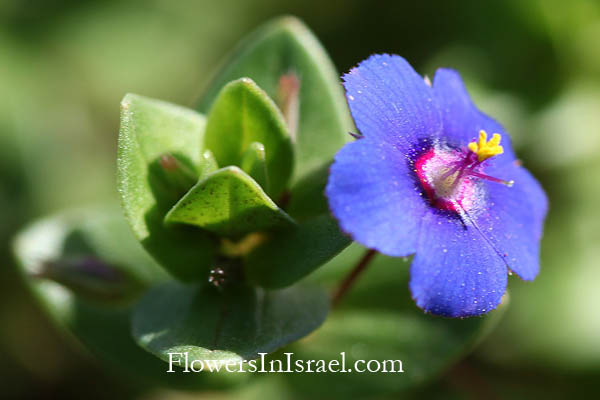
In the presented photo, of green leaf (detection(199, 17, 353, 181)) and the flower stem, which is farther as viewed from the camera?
green leaf (detection(199, 17, 353, 181))

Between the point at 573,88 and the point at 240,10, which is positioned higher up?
the point at 240,10

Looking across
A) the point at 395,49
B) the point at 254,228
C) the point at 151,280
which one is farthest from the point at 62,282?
the point at 395,49

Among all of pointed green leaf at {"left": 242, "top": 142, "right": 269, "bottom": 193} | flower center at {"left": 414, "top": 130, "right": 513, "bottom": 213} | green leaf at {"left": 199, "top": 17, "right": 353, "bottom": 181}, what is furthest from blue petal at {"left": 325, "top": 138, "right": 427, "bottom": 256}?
green leaf at {"left": 199, "top": 17, "right": 353, "bottom": 181}

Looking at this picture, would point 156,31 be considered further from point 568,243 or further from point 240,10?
point 568,243

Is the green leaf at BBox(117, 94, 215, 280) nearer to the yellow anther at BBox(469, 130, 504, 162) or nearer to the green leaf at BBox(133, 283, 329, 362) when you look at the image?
the green leaf at BBox(133, 283, 329, 362)

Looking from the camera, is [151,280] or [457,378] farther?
[457,378]

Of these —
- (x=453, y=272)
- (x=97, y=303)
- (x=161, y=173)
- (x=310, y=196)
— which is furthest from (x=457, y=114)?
(x=97, y=303)
